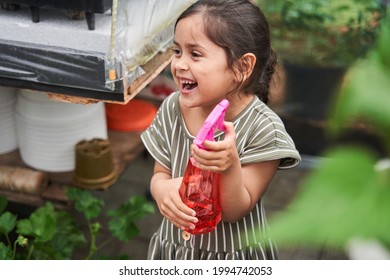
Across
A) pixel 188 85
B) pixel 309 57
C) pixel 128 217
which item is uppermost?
pixel 188 85

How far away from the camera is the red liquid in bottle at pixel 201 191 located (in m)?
1.28

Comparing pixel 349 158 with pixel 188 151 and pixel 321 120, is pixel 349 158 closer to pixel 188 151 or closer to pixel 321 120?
pixel 188 151

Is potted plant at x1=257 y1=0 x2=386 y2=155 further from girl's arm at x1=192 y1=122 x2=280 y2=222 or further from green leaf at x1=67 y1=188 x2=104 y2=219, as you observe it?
girl's arm at x1=192 y1=122 x2=280 y2=222

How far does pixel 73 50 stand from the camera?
5.92ft

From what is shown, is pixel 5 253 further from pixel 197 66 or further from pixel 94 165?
pixel 197 66

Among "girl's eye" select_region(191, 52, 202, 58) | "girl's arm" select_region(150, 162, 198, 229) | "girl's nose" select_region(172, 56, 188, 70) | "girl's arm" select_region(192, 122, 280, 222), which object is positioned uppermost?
"girl's eye" select_region(191, 52, 202, 58)

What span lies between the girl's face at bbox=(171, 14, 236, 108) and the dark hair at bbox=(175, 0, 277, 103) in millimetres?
18

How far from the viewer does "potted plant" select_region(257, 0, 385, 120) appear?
357cm

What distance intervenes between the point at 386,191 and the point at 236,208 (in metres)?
1.05

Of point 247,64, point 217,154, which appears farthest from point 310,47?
point 217,154

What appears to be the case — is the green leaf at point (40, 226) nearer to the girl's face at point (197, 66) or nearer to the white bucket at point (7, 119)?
the white bucket at point (7, 119)

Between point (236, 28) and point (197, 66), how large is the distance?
0.14 m

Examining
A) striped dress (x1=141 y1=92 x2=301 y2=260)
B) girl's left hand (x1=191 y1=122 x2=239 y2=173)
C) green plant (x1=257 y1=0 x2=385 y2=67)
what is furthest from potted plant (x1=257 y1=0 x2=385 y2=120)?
girl's left hand (x1=191 y1=122 x2=239 y2=173)
